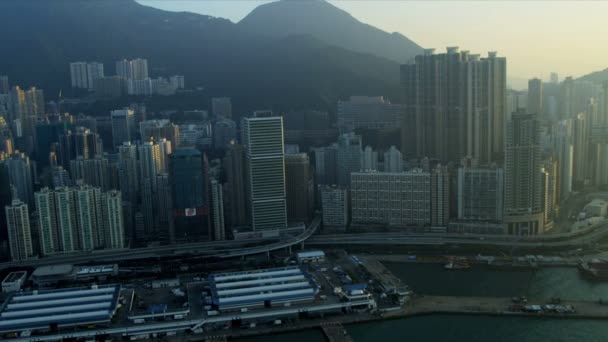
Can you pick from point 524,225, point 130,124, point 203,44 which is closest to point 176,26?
point 203,44

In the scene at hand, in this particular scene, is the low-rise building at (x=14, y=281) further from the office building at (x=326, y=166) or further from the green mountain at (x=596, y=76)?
the green mountain at (x=596, y=76)

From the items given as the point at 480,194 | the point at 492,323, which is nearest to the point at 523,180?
the point at 480,194

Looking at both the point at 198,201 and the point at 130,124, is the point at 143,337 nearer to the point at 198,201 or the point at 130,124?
the point at 198,201

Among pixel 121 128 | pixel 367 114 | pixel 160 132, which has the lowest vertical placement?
pixel 160 132

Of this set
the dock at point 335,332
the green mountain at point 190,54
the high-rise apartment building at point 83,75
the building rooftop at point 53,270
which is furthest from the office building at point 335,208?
the high-rise apartment building at point 83,75

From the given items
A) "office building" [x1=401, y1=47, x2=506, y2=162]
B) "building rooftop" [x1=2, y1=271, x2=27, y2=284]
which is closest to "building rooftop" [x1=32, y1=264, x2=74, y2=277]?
"building rooftop" [x1=2, y1=271, x2=27, y2=284]

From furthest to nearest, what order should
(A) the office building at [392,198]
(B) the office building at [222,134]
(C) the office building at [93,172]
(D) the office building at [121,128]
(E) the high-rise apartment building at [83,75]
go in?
(E) the high-rise apartment building at [83,75], (D) the office building at [121,128], (B) the office building at [222,134], (C) the office building at [93,172], (A) the office building at [392,198]

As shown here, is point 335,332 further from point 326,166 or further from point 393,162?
point 326,166
